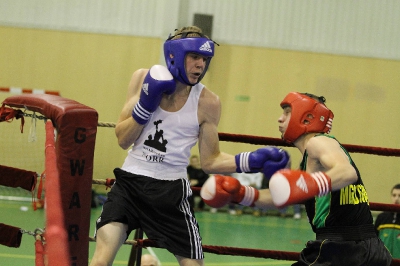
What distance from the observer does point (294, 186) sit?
2.11m

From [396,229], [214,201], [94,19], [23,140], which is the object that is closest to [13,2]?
[94,19]

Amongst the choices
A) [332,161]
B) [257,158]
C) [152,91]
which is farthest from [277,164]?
[152,91]

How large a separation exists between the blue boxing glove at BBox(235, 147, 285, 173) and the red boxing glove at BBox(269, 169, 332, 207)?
527 mm

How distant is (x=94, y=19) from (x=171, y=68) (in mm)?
7002

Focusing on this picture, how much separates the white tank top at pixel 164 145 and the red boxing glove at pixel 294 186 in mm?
850

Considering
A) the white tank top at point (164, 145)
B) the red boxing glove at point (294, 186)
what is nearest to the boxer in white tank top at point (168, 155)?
the white tank top at point (164, 145)

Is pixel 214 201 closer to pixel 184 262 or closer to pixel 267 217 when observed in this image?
pixel 184 262

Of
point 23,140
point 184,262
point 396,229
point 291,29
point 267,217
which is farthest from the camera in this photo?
point 291,29

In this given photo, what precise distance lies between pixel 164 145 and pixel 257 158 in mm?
452

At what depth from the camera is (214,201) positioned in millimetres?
2514

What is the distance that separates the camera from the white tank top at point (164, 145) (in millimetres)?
2873

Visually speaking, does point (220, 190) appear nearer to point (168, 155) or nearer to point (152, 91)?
point (168, 155)

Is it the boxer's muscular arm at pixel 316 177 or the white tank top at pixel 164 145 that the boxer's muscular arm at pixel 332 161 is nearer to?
the boxer's muscular arm at pixel 316 177

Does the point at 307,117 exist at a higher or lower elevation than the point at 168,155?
higher
